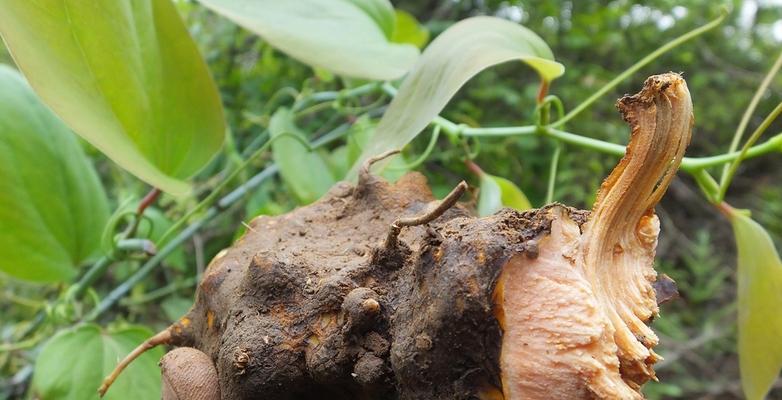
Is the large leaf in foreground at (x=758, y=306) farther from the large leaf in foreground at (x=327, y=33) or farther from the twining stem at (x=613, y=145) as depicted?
Result: the large leaf in foreground at (x=327, y=33)

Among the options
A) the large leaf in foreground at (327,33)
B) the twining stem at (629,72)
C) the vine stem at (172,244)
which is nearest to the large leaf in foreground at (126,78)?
the large leaf in foreground at (327,33)

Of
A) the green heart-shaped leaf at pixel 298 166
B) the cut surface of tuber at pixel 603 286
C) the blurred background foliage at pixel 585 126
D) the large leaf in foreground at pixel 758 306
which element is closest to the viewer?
the cut surface of tuber at pixel 603 286

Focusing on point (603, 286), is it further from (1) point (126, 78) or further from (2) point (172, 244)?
(2) point (172, 244)

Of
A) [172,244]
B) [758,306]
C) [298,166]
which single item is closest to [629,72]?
[758,306]

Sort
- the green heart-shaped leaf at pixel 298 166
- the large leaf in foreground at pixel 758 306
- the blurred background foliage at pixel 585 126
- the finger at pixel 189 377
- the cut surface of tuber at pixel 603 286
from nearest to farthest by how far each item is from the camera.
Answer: the cut surface of tuber at pixel 603 286 < the finger at pixel 189 377 < the large leaf in foreground at pixel 758 306 < the green heart-shaped leaf at pixel 298 166 < the blurred background foliage at pixel 585 126

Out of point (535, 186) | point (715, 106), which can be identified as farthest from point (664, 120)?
point (715, 106)

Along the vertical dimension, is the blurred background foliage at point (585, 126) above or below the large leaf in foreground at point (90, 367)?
below
